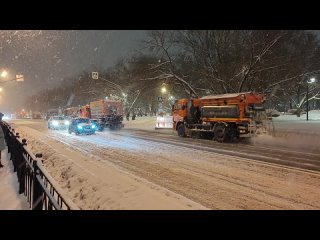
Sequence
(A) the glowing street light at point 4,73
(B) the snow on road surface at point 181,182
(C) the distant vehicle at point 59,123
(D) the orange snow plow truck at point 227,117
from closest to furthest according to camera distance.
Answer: (B) the snow on road surface at point 181,182 → (D) the orange snow plow truck at point 227,117 → (C) the distant vehicle at point 59,123 → (A) the glowing street light at point 4,73

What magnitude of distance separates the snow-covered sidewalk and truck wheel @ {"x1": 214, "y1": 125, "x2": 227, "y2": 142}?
1448cm

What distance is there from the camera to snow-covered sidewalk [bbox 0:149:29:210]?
7.98 m

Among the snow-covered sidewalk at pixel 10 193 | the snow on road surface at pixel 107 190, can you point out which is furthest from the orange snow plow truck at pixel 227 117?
the snow-covered sidewalk at pixel 10 193

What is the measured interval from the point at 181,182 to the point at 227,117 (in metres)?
13.9

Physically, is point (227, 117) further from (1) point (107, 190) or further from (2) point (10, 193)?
(2) point (10, 193)

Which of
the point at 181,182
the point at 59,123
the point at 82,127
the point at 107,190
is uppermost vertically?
the point at 59,123

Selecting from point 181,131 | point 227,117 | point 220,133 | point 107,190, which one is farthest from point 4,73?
point 107,190

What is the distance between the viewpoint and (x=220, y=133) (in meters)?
Result: 23.9

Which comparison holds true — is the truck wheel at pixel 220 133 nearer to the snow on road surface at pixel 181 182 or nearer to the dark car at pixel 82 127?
the snow on road surface at pixel 181 182

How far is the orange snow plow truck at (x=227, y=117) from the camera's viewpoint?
22672mm

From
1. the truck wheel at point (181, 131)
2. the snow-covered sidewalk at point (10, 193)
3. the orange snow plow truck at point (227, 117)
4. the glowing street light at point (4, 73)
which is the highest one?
the glowing street light at point (4, 73)

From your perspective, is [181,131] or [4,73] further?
[4,73]

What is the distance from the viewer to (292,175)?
11.6 m
